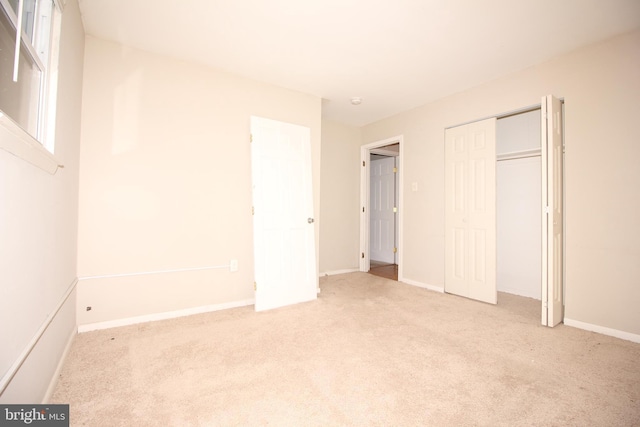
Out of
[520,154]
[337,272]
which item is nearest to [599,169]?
[520,154]

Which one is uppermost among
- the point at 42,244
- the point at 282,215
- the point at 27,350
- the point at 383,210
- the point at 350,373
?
the point at 383,210

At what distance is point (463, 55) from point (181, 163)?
9.60ft

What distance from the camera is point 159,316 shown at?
2615 mm

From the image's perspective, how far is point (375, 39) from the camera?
2.44 meters

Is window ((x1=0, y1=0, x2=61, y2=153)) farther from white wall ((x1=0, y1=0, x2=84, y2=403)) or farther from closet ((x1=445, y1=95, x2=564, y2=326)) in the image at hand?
closet ((x1=445, y1=95, x2=564, y2=326))

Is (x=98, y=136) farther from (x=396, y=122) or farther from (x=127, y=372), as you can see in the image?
(x=396, y=122)

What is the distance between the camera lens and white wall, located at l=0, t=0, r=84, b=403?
105 cm

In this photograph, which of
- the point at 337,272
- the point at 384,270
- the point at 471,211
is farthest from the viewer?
the point at 384,270

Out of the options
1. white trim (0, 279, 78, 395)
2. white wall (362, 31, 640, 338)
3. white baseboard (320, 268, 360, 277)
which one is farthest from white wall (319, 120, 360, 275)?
white trim (0, 279, 78, 395)

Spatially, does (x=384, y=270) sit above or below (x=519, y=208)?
below

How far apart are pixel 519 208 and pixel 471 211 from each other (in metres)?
0.72

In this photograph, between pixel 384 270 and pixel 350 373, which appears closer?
pixel 350 373

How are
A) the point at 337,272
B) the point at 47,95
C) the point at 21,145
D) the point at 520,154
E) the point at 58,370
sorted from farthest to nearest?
the point at 337,272 → the point at 520,154 → the point at 58,370 → the point at 47,95 → the point at 21,145

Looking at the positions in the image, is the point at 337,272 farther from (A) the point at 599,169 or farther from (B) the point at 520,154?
(A) the point at 599,169
